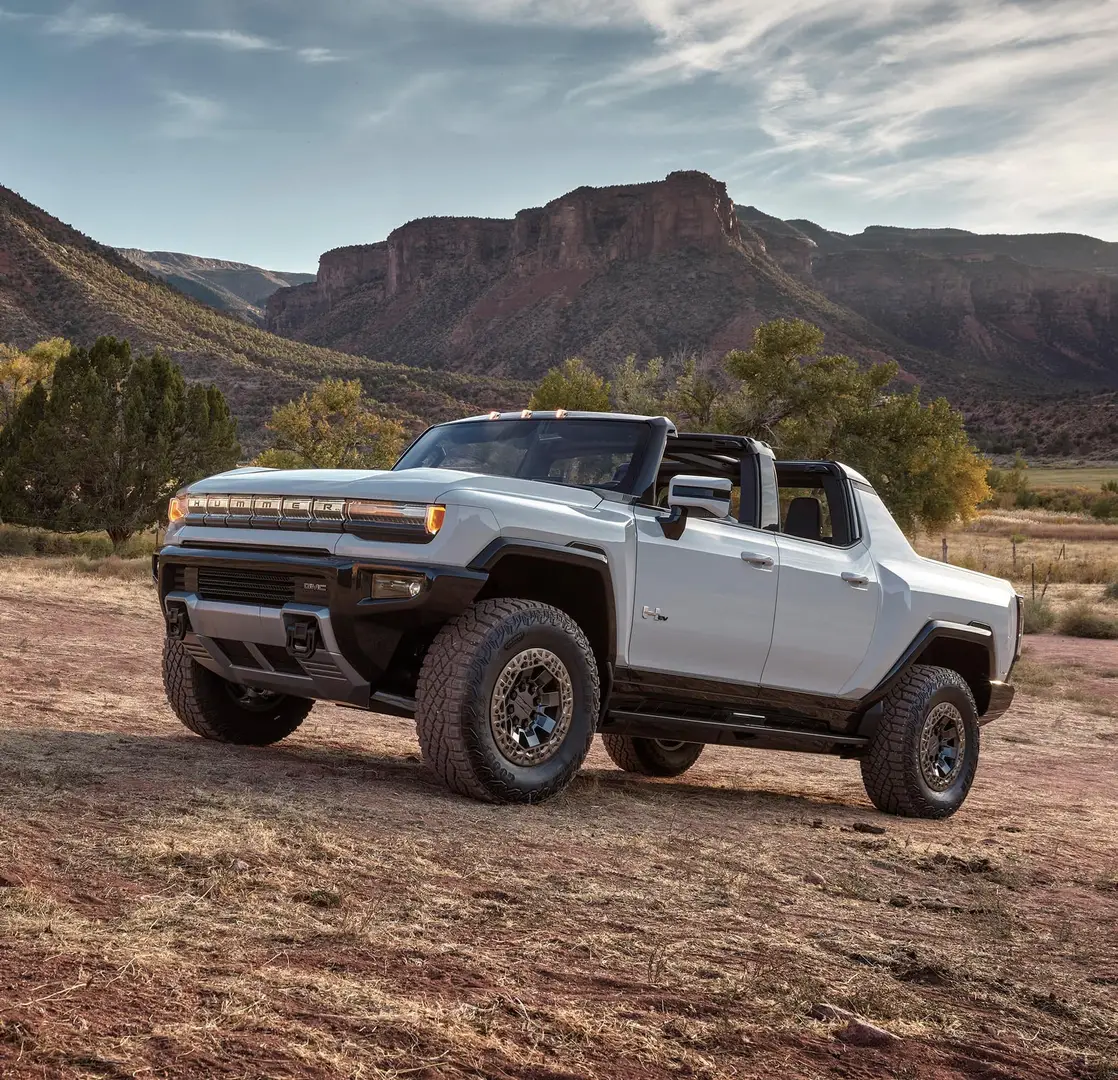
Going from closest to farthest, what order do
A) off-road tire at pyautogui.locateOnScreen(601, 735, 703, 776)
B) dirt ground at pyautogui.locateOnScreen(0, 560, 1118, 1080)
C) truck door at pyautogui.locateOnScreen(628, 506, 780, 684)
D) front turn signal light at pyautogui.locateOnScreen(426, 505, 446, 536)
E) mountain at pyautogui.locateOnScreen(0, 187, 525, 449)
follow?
dirt ground at pyautogui.locateOnScreen(0, 560, 1118, 1080) < front turn signal light at pyautogui.locateOnScreen(426, 505, 446, 536) < truck door at pyautogui.locateOnScreen(628, 506, 780, 684) < off-road tire at pyautogui.locateOnScreen(601, 735, 703, 776) < mountain at pyautogui.locateOnScreen(0, 187, 525, 449)

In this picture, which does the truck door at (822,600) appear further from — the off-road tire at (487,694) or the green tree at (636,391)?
the green tree at (636,391)

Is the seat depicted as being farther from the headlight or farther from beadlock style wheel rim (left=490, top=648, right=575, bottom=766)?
the headlight

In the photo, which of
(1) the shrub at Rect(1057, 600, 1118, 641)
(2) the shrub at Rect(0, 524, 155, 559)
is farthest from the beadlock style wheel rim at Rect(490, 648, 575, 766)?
(2) the shrub at Rect(0, 524, 155, 559)

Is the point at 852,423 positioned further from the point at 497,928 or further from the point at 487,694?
the point at 497,928

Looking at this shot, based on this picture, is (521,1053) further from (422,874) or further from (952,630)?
(952,630)

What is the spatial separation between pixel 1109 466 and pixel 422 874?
98.0 metres

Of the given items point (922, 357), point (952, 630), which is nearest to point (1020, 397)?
point (922, 357)

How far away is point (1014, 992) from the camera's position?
13.2 ft

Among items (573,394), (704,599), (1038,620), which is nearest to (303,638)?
(704,599)

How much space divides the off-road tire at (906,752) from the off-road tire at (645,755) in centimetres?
141

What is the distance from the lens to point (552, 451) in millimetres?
6867

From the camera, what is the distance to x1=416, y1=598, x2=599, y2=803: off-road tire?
5609 mm

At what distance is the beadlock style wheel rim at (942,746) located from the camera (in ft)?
26.0

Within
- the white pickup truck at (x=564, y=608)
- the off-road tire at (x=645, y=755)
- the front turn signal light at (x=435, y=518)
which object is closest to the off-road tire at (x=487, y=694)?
the white pickup truck at (x=564, y=608)
